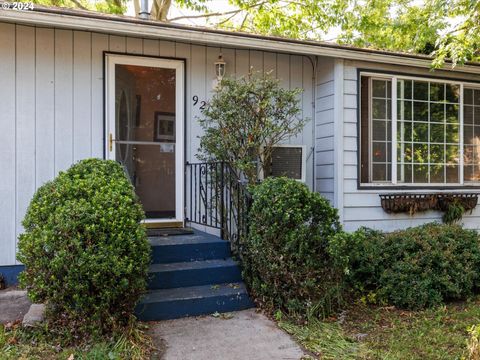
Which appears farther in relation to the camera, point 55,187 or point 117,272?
point 55,187

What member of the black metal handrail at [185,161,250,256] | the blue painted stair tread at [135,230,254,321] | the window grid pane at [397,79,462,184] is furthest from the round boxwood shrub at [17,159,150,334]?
the window grid pane at [397,79,462,184]

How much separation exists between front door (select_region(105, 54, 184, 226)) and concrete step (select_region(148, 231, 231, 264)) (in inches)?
31.8

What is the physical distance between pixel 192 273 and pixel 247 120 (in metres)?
1.72

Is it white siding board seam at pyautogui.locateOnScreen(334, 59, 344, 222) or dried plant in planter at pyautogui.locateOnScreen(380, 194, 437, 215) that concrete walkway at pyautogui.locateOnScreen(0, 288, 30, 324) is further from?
dried plant in planter at pyautogui.locateOnScreen(380, 194, 437, 215)

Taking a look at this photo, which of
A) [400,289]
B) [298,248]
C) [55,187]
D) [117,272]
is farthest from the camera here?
[400,289]

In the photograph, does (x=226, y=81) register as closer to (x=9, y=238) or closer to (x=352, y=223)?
(x=352, y=223)

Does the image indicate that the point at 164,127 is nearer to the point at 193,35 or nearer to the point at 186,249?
the point at 193,35

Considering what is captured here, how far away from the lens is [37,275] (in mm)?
2910

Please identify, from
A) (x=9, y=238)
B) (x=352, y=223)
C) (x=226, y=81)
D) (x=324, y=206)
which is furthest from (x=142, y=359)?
(x=352, y=223)

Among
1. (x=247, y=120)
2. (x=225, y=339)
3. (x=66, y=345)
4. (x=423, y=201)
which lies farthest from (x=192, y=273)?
(x=423, y=201)

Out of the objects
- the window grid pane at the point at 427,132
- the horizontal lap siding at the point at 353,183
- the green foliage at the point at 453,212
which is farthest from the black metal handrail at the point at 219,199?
the green foliage at the point at 453,212

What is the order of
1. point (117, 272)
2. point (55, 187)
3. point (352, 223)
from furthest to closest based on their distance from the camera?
point (352, 223) < point (55, 187) < point (117, 272)

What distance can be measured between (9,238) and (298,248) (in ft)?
9.78

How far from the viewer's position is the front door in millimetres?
4961
